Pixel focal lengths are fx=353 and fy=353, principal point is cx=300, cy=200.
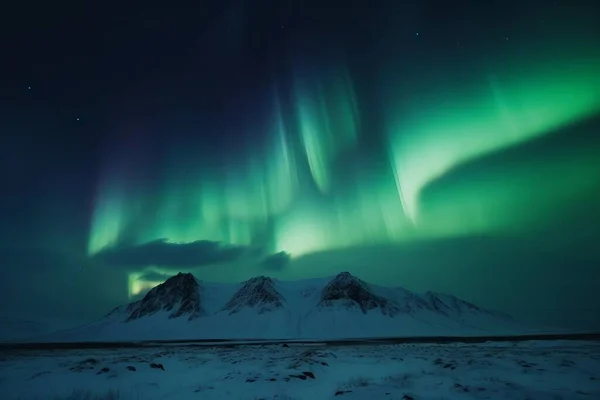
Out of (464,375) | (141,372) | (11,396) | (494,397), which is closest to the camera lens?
(494,397)

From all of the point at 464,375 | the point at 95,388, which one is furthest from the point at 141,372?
the point at 464,375

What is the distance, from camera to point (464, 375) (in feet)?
68.8

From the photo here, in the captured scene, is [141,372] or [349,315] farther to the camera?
[349,315]

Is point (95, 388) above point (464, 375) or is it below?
above

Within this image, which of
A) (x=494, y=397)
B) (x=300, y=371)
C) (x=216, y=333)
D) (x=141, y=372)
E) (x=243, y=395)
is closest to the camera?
(x=494, y=397)

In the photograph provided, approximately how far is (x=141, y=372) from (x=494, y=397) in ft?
73.5

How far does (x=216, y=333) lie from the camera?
178 metres

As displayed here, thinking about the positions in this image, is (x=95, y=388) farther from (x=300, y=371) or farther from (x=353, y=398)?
(x=353, y=398)

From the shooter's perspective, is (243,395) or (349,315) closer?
(243,395)

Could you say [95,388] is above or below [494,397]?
above

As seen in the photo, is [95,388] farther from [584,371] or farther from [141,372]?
[584,371]

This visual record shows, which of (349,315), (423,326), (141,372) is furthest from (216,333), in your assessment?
(141,372)

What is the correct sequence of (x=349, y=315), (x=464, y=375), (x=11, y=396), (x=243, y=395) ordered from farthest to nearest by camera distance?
(x=349, y=315)
(x=464, y=375)
(x=11, y=396)
(x=243, y=395)

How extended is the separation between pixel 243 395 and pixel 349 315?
7531 inches
